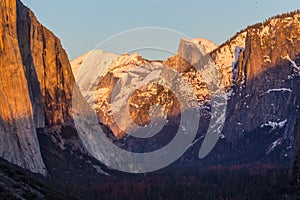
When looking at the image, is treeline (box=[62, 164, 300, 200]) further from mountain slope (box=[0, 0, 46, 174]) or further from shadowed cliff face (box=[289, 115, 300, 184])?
mountain slope (box=[0, 0, 46, 174])

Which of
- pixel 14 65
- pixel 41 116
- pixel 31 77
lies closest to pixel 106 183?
pixel 41 116

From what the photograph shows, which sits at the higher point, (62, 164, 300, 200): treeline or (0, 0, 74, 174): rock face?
(0, 0, 74, 174): rock face

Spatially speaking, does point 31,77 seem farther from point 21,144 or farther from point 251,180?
point 251,180

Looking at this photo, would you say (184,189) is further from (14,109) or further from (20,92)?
(14,109)

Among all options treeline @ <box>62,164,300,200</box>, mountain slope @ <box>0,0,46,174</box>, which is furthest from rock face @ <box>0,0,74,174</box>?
treeline @ <box>62,164,300,200</box>

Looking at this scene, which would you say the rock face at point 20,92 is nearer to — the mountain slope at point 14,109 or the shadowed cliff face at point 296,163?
the mountain slope at point 14,109

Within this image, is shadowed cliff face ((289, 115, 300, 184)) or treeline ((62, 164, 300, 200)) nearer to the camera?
shadowed cliff face ((289, 115, 300, 184))

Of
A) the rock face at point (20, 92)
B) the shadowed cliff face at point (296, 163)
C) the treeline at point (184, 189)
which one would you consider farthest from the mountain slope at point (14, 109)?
the shadowed cliff face at point (296, 163)

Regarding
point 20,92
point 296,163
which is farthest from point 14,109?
point 296,163

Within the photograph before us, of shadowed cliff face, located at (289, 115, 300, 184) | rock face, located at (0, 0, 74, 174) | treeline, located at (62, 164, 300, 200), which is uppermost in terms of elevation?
rock face, located at (0, 0, 74, 174)

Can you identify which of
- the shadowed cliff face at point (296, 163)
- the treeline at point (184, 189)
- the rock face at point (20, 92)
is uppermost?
the rock face at point (20, 92)

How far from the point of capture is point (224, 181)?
195000mm

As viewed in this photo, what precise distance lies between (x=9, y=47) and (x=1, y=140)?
93.1 feet

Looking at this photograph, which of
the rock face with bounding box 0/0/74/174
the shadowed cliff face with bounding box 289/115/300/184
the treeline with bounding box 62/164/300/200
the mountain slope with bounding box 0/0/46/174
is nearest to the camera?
the shadowed cliff face with bounding box 289/115/300/184
